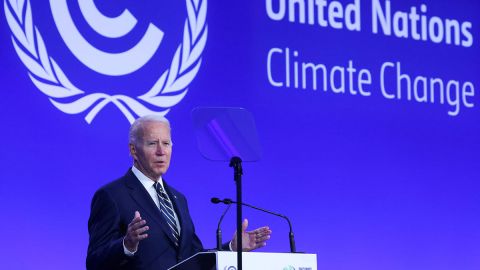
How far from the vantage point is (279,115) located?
6164 mm

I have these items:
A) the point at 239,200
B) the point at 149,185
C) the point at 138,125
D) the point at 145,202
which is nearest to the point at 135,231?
the point at 239,200

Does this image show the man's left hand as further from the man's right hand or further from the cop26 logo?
the cop26 logo

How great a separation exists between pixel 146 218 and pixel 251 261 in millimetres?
669

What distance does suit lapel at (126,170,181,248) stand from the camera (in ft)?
14.1

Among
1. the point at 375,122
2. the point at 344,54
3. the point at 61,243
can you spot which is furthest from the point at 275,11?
the point at 61,243

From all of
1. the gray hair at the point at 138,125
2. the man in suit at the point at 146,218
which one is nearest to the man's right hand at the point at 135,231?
the man in suit at the point at 146,218

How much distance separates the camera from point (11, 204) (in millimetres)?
5191

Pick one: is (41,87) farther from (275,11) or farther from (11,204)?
(275,11)

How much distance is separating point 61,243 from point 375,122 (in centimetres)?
229

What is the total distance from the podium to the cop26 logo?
1.75m

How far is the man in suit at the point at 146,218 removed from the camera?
4.09 meters

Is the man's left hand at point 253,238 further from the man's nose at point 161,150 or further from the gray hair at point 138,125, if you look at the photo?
the gray hair at point 138,125

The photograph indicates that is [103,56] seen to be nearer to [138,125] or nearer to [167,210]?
[138,125]

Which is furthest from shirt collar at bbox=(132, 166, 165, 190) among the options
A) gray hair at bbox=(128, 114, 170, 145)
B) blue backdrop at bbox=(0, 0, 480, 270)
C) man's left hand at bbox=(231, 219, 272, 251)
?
blue backdrop at bbox=(0, 0, 480, 270)
